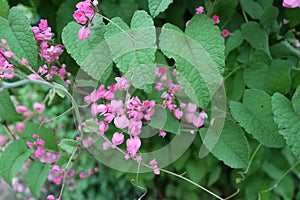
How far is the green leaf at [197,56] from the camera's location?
0.54 m

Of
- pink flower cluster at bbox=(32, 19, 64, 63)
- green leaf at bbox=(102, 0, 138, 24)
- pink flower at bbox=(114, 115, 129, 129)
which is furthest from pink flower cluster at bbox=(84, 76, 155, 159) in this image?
green leaf at bbox=(102, 0, 138, 24)

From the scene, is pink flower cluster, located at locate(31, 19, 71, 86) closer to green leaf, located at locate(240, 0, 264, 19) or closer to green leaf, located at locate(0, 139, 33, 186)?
green leaf, located at locate(0, 139, 33, 186)

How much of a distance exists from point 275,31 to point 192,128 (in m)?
0.27

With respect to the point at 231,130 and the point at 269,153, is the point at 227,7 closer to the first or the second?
the point at 231,130

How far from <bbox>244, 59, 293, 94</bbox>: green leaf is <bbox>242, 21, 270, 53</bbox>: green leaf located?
1.6 inches

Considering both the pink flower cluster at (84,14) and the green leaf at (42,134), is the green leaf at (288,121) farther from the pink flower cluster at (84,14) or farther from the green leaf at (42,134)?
the green leaf at (42,134)

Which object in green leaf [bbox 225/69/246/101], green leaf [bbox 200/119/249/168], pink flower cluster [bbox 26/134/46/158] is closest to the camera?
green leaf [bbox 200/119/249/168]

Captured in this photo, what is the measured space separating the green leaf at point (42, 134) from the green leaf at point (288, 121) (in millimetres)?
460

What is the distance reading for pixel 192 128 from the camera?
30.9 inches

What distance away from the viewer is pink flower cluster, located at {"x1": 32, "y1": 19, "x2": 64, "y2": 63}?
2.06 feet

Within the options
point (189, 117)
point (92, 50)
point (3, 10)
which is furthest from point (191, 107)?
point (3, 10)

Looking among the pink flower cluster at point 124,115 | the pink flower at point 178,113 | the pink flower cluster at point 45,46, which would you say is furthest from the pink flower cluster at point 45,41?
the pink flower at point 178,113

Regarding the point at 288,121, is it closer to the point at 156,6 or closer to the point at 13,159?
the point at 156,6

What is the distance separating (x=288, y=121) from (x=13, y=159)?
510mm
